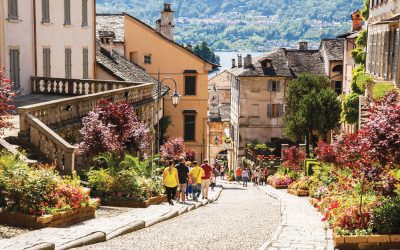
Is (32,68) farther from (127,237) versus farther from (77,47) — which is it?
(127,237)

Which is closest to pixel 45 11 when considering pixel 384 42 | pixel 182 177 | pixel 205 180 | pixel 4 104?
pixel 205 180

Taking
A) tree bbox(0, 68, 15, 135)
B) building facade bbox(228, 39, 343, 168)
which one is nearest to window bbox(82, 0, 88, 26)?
tree bbox(0, 68, 15, 135)

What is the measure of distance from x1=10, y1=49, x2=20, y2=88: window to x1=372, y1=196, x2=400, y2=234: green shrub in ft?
62.2

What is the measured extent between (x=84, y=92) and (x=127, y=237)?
656 inches

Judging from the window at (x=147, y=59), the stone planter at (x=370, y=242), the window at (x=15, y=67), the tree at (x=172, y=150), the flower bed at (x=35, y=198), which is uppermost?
the window at (x=147, y=59)

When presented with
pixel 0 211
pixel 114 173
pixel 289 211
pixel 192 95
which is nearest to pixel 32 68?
pixel 114 173

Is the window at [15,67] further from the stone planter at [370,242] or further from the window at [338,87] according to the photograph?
the window at [338,87]

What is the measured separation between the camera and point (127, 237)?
43.5 feet

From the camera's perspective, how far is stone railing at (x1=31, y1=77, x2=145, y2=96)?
29172 millimetres

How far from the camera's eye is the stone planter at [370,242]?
12867mm

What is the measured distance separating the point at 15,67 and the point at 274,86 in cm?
4451

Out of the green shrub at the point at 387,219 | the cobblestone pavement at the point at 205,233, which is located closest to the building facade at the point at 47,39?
the cobblestone pavement at the point at 205,233

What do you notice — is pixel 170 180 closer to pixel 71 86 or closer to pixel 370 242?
pixel 370 242

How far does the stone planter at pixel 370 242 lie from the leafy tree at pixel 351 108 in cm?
2883
